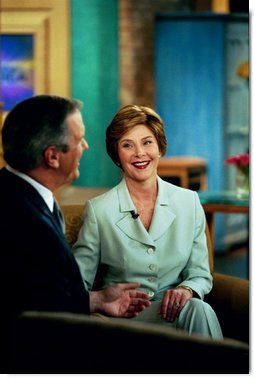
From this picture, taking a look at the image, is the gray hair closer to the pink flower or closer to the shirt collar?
the shirt collar

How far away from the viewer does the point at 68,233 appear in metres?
1.84

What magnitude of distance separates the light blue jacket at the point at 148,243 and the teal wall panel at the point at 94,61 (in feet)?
11.6

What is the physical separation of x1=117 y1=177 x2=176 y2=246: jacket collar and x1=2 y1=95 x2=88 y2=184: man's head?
288 millimetres

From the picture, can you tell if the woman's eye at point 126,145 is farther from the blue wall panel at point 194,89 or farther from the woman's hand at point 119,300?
the blue wall panel at point 194,89

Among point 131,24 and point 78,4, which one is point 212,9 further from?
point 78,4

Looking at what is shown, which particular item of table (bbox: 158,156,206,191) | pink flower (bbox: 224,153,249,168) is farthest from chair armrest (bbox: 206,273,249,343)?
table (bbox: 158,156,206,191)

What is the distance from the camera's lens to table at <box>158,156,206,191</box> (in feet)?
14.8

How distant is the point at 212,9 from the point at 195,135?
1142 millimetres

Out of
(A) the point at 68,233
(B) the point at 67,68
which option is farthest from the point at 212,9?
(A) the point at 68,233

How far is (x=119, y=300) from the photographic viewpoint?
1.46 metres

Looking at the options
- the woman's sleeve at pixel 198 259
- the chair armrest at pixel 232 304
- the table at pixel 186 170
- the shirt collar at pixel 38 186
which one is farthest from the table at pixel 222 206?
the shirt collar at pixel 38 186

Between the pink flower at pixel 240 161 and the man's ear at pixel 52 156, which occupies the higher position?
the man's ear at pixel 52 156

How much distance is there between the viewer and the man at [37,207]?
1253 mm

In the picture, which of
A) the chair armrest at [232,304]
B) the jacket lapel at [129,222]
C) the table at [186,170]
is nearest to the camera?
A: the jacket lapel at [129,222]
